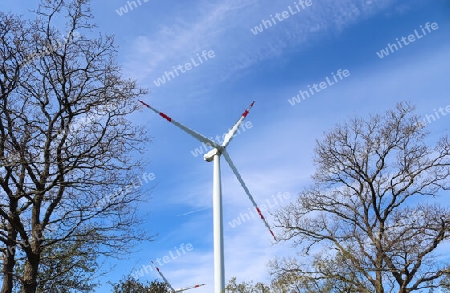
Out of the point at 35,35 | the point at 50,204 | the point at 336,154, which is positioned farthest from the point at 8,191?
the point at 336,154

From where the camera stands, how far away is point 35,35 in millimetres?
11617

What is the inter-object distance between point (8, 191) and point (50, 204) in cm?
140

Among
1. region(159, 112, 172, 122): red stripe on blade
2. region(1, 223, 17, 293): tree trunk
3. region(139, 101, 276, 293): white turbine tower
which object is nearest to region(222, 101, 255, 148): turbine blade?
region(139, 101, 276, 293): white turbine tower

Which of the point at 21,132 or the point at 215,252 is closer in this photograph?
the point at 21,132

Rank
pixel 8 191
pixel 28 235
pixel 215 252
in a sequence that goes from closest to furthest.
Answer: pixel 8 191, pixel 28 235, pixel 215 252

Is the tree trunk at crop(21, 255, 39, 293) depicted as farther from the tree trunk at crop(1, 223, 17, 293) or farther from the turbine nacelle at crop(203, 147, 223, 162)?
the turbine nacelle at crop(203, 147, 223, 162)

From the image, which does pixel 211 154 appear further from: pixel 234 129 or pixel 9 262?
pixel 9 262

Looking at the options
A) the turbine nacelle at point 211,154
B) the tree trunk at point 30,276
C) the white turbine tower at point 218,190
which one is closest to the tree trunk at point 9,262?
the tree trunk at point 30,276

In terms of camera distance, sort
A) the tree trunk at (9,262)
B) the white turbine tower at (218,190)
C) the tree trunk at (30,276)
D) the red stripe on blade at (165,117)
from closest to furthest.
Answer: the tree trunk at (30,276) < the tree trunk at (9,262) < the white turbine tower at (218,190) < the red stripe on blade at (165,117)

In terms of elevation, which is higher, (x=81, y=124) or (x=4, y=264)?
(x=81, y=124)

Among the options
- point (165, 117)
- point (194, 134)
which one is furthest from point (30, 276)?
point (194, 134)

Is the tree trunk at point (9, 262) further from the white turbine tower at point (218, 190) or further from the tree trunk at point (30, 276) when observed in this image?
the white turbine tower at point (218, 190)

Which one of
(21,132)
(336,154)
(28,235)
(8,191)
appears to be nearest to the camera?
(21,132)

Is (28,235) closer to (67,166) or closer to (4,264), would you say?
(4,264)
